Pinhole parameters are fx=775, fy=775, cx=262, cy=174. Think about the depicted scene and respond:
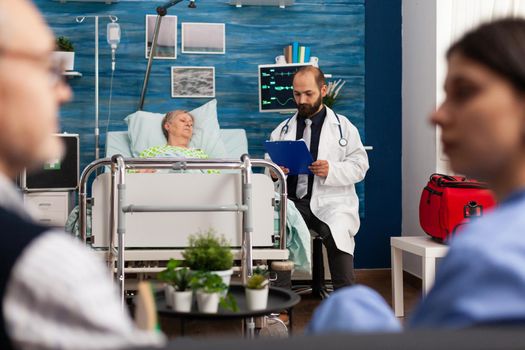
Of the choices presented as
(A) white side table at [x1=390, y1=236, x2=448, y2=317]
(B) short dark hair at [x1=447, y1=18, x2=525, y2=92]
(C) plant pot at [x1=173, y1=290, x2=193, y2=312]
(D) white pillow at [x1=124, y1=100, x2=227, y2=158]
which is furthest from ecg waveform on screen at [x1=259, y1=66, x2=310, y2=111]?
(B) short dark hair at [x1=447, y1=18, x2=525, y2=92]

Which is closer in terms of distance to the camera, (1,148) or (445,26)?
(1,148)

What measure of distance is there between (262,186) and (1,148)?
109 inches

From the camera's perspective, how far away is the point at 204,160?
3.43 meters

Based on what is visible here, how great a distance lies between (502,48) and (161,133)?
4423 millimetres

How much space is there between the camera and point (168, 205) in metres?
3.38

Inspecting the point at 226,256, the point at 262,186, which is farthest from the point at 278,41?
the point at 226,256

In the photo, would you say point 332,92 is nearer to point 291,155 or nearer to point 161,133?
point 161,133

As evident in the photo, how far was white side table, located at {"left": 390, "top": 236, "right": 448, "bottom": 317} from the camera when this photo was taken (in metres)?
3.99

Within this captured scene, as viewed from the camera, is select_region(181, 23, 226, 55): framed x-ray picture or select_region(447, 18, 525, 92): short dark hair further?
A: select_region(181, 23, 226, 55): framed x-ray picture

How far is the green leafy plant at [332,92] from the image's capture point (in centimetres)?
546

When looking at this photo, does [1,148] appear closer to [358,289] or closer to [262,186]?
[358,289]

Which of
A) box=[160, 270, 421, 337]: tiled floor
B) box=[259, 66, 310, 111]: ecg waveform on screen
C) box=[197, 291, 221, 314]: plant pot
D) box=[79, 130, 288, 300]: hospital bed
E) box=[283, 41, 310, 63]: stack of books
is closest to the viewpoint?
box=[197, 291, 221, 314]: plant pot

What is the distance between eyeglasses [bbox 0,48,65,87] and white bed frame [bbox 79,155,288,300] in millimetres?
2516

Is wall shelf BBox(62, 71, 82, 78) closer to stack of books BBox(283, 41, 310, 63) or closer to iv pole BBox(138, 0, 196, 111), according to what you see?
iv pole BBox(138, 0, 196, 111)
